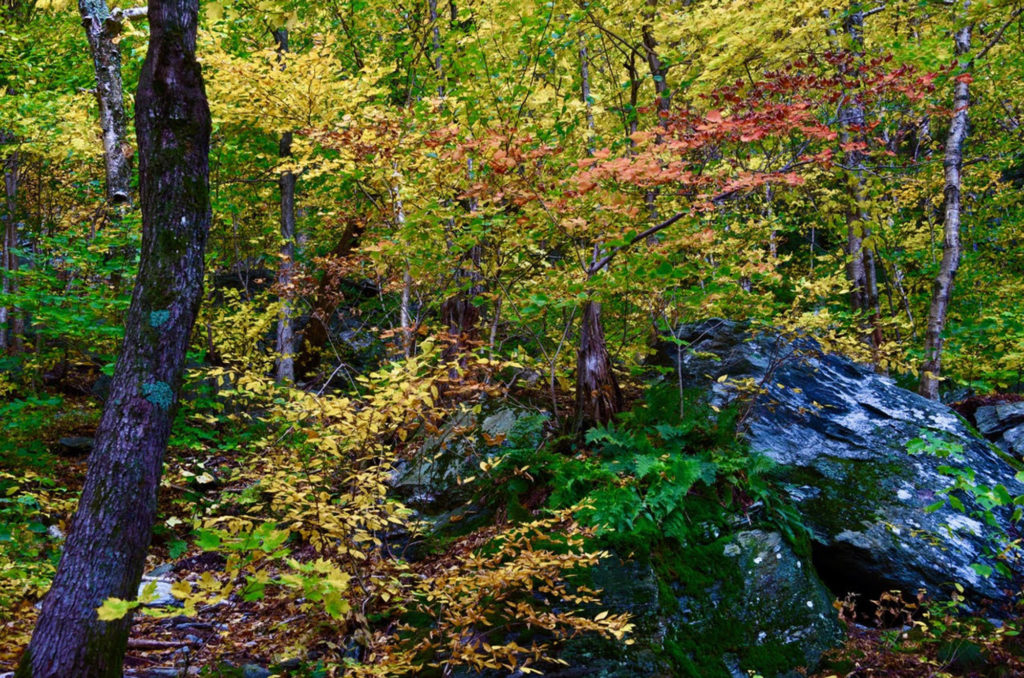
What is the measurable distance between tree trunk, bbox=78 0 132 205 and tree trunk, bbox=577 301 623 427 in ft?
20.2

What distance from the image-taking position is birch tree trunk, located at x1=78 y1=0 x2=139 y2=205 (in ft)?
23.2

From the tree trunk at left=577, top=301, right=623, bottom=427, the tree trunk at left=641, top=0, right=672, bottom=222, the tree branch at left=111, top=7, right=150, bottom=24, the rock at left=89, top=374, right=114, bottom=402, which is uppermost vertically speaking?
the tree branch at left=111, top=7, right=150, bottom=24

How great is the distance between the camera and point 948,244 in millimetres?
8016

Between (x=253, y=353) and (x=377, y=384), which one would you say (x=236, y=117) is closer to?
(x=253, y=353)

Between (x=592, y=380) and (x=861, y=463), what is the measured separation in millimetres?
2753

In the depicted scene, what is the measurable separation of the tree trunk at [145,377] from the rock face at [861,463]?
425 cm

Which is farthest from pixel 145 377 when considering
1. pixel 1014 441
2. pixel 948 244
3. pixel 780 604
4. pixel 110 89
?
pixel 1014 441

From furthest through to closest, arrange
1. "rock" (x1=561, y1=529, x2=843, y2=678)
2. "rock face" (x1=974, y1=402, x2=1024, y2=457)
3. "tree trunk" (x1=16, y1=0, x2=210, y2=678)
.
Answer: "rock face" (x1=974, y1=402, x2=1024, y2=457)
"rock" (x1=561, y1=529, x2=843, y2=678)
"tree trunk" (x1=16, y1=0, x2=210, y2=678)

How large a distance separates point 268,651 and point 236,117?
6369mm

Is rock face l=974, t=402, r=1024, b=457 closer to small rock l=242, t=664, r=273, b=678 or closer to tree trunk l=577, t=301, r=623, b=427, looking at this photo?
tree trunk l=577, t=301, r=623, b=427

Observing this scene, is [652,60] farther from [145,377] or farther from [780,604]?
[145,377]

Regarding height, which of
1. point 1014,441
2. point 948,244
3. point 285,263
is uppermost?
point 285,263

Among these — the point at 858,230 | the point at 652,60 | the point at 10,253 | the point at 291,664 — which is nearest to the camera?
the point at 291,664

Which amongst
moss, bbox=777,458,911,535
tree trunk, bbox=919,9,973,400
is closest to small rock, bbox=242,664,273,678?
moss, bbox=777,458,911,535
